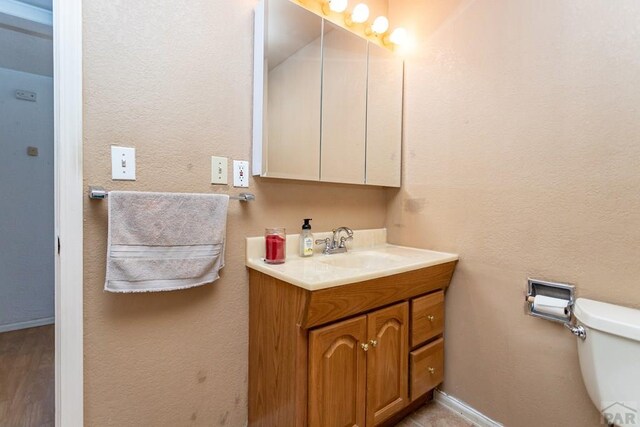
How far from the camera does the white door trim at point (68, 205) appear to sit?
906mm

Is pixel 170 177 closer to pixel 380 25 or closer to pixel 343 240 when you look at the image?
pixel 343 240

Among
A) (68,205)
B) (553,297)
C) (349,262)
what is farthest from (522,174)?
(68,205)

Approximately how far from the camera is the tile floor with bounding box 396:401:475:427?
4.58ft

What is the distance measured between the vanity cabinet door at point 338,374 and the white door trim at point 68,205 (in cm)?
77

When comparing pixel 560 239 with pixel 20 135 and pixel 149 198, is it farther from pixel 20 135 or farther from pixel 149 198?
pixel 20 135

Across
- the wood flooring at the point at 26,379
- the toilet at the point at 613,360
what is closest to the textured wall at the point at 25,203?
the wood flooring at the point at 26,379

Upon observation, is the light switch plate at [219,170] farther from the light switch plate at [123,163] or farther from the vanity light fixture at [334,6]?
the vanity light fixture at [334,6]

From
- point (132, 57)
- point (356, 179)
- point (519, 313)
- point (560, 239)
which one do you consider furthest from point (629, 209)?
point (132, 57)

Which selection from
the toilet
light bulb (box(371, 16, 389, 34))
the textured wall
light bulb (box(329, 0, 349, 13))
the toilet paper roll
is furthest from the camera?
the textured wall

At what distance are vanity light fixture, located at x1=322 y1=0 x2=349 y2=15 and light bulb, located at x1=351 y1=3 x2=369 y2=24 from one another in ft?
0.21

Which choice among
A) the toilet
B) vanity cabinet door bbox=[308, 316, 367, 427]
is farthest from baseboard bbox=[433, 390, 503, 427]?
vanity cabinet door bbox=[308, 316, 367, 427]

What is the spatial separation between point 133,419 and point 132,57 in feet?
4.23

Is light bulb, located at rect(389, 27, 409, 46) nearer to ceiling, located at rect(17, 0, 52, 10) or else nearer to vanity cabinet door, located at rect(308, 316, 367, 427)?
vanity cabinet door, located at rect(308, 316, 367, 427)

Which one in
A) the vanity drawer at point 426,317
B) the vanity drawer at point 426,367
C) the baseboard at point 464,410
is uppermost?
the vanity drawer at point 426,317
